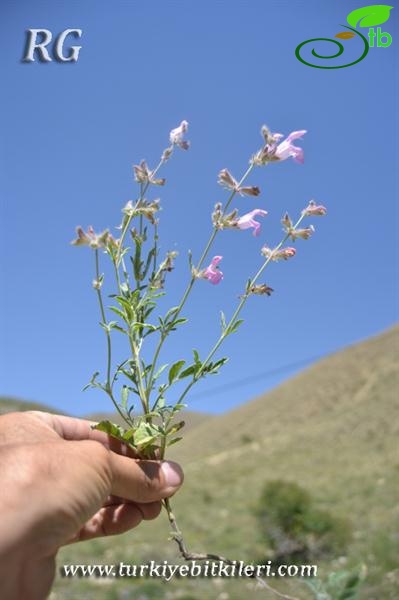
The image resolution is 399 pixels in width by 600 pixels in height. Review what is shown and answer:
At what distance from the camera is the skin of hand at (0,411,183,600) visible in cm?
131

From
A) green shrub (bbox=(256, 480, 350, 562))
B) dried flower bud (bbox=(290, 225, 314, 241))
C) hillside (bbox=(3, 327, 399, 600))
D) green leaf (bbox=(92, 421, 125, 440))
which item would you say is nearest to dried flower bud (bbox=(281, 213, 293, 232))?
dried flower bud (bbox=(290, 225, 314, 241))

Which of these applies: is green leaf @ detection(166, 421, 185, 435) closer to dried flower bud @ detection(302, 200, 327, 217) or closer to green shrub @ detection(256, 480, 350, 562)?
dried flower bud @ detection(302, 200, 327, 217)

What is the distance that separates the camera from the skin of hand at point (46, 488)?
4.31 feet

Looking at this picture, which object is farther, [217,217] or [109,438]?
[109,438]

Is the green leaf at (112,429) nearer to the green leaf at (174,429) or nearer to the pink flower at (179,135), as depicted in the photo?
the green leaf at (174,429)

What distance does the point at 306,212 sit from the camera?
1.74 m

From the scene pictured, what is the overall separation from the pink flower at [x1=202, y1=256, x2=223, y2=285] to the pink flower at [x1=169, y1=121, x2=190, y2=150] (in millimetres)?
298

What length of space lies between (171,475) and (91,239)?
0.62m

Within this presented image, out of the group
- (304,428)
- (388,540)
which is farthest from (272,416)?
(388,540)

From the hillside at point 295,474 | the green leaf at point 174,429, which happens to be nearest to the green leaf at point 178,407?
the green leaf at point 174,429

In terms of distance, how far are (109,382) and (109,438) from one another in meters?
0.23

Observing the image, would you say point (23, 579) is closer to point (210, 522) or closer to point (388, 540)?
point (388, 540)

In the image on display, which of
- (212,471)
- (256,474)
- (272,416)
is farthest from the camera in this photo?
(272,416)

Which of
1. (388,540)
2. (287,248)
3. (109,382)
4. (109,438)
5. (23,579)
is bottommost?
(388,540)
